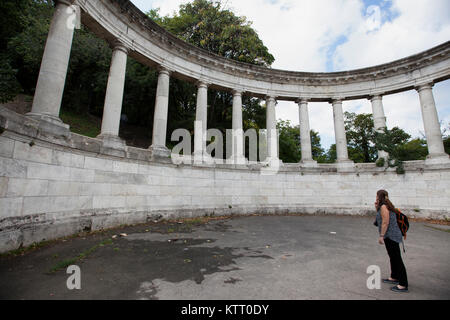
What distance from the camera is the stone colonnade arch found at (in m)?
10.4

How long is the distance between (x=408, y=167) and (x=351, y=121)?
114 feet

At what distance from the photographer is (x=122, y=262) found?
6215 mm

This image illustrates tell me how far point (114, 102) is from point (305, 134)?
56.5 ft

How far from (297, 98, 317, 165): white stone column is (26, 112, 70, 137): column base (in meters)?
18.7

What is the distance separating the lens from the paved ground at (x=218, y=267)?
4508mm

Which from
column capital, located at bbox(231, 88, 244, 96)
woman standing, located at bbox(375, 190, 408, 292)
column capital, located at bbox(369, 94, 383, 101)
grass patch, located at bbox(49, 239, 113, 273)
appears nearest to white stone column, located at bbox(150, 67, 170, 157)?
column capital, located at bbox(231, 88, 244, 96)

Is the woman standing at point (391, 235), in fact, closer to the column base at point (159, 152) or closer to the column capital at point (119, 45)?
the column base at point (159, 152)

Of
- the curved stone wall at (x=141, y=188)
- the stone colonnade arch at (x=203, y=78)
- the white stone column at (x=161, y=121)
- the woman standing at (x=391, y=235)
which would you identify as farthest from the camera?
the white stone column at (x=161, y=121)

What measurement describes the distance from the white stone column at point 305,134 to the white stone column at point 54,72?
18.9 metres

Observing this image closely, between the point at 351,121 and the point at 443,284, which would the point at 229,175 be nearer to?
the point at 443,284

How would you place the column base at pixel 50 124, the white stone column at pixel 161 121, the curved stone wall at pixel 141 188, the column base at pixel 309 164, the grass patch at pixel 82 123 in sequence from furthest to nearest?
1. the grass patch at pixel 82 123
2. the column base at pixel 309 164
3. the white stone column at pixel 161 121
4. the column base at pixel 50 124
5. the curved stone wall at pixel 141 188

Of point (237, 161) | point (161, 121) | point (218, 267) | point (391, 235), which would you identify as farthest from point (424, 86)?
point (218, 267)

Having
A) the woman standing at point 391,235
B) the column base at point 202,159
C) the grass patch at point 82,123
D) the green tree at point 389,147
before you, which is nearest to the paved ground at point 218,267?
the woman standing at point 391,235

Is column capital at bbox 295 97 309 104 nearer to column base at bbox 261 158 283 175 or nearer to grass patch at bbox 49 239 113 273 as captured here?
column base at bbox 261 158 283 175
